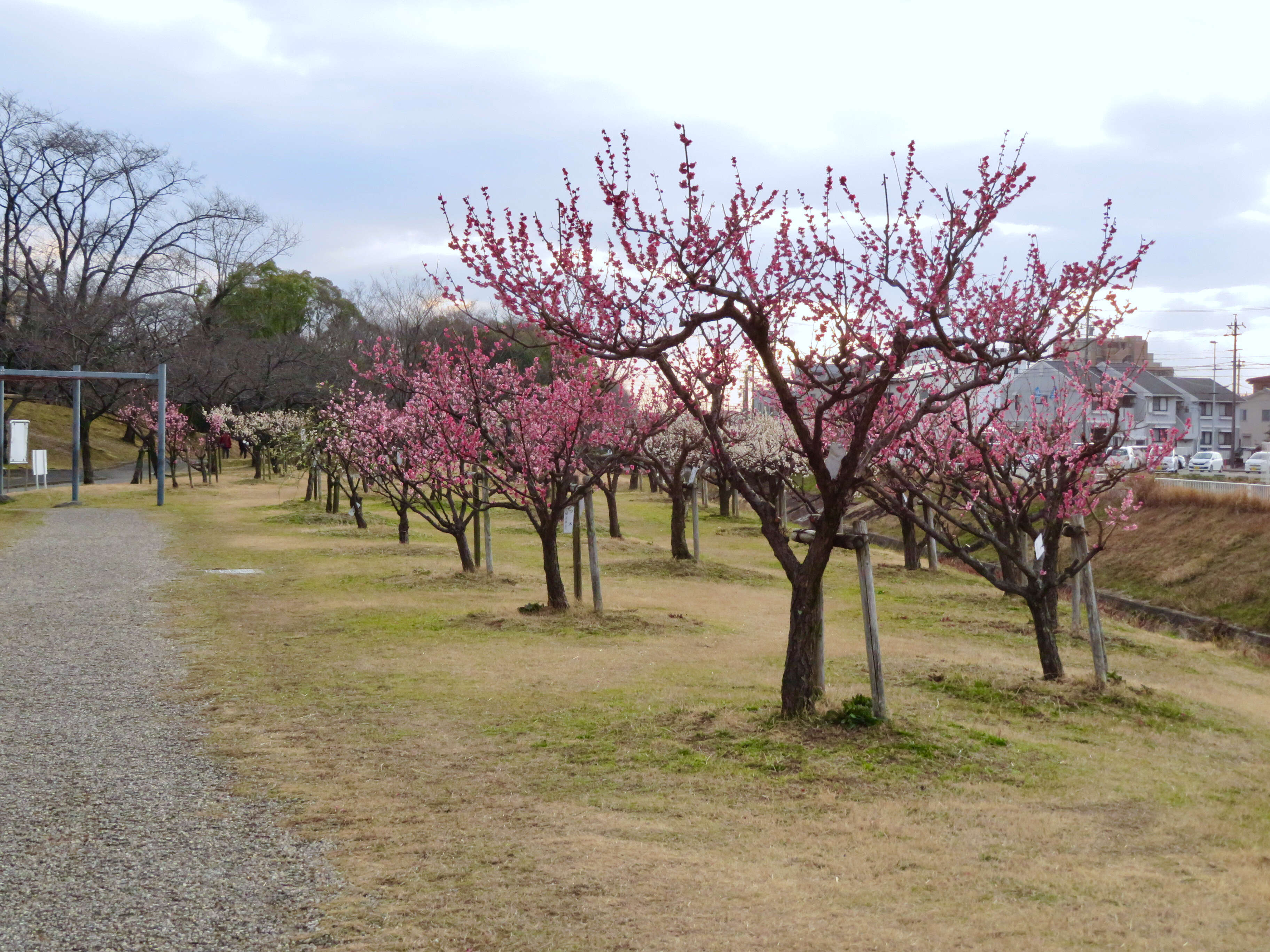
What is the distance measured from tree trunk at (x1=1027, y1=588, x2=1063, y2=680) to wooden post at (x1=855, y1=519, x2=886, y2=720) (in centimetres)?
279

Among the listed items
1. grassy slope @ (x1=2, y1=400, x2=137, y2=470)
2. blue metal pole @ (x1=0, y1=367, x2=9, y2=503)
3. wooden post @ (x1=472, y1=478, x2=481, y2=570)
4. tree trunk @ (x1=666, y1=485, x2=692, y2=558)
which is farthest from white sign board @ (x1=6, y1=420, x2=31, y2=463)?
tree trunk @ (x1=666, y1=485, x2=692, y2=558)

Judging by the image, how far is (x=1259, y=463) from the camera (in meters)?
46.1

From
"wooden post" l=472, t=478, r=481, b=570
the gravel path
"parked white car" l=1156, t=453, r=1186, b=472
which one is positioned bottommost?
the gravel path

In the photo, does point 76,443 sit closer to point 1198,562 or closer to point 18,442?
point 18,442

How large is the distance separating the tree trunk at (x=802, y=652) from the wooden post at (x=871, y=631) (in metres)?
0.31

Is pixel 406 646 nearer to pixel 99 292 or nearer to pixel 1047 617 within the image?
pixel 1047 617

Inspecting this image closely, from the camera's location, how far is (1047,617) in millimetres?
9539

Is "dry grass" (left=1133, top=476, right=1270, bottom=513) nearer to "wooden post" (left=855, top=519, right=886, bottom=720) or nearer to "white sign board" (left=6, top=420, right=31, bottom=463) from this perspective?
"wooden post" (left=855, top=519, right=886, bottom=720)

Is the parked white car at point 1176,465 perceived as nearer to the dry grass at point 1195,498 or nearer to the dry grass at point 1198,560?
the dry grass at point 1195,498

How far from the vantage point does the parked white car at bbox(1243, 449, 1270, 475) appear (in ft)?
135

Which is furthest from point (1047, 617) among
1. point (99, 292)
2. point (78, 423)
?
point (99, 292)

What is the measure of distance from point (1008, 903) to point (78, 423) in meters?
31.8

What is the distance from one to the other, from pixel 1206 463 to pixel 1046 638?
165 ft

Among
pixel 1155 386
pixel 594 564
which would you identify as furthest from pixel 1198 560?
pixel 1155 386
